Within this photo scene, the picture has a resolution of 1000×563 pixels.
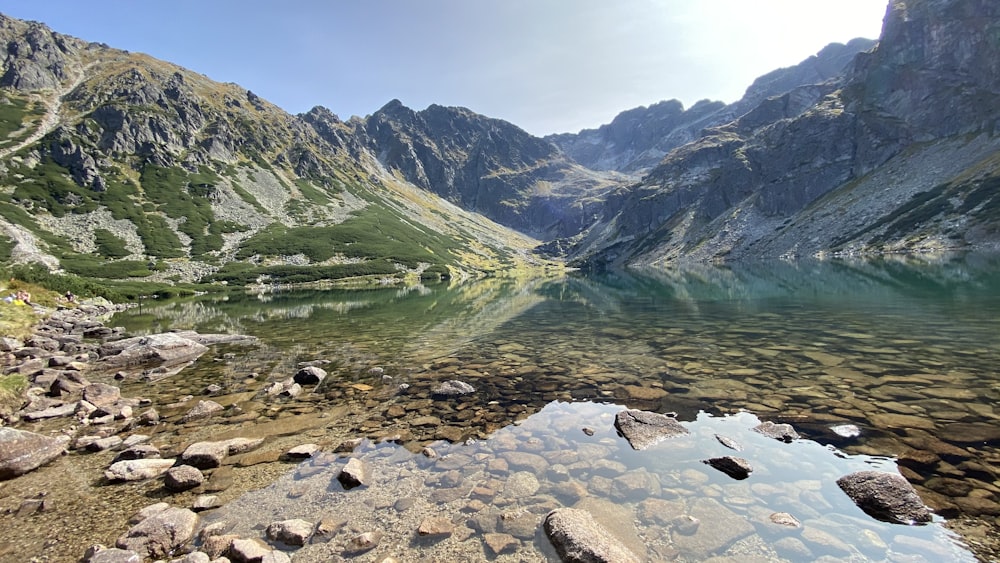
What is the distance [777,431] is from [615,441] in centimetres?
405

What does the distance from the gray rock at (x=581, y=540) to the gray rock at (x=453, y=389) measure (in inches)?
310

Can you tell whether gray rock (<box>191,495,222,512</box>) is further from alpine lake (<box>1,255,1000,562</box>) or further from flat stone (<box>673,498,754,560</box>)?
flat stone (<box>673,498,754,560</box>)

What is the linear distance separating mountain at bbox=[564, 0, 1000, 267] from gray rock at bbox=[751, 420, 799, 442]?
116m

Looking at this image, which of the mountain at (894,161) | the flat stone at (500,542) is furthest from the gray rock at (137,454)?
the mountain at (894,161)

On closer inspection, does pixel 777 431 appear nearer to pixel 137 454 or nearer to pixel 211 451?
pixel 211 451

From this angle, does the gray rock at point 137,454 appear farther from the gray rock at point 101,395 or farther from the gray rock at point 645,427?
the gray rock at point 645,427

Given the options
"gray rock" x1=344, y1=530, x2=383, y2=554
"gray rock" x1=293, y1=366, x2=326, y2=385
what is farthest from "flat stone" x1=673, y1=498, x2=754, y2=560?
"gray rock" x1=293, y1=366, x2=326, y2=385

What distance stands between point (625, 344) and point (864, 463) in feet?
47.4

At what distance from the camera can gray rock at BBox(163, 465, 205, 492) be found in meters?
9.05

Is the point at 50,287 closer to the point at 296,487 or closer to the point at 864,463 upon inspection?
the point at 296,487

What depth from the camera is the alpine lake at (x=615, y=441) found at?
697 centimetres

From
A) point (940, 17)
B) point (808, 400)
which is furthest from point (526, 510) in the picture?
point (940, 17)

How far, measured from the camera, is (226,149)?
6752 inches

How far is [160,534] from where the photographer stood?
7137mm
